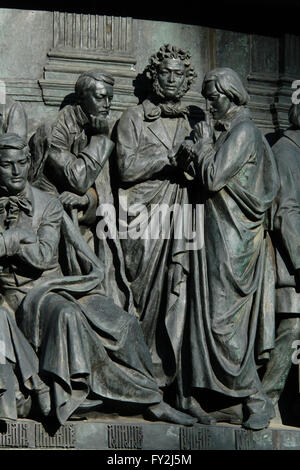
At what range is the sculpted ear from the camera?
1564 centimetres

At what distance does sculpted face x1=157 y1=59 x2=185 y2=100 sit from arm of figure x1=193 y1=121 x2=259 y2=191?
60 centimetres

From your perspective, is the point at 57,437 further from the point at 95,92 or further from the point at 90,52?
the point at 90,52

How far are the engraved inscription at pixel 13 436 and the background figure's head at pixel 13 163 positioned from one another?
6.12 feet

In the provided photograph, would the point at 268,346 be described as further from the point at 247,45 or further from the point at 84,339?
the point at 247,45

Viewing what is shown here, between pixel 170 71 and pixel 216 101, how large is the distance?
47 centimetres

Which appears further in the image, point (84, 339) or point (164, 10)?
point (164, 10)

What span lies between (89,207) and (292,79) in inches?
89.0

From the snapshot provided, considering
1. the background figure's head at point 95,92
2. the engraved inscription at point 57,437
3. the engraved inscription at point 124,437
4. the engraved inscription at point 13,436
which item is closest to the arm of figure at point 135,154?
the background figure's head at point 95,92

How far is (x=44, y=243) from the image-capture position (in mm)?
15164

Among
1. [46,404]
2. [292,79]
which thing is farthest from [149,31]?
[46,404]

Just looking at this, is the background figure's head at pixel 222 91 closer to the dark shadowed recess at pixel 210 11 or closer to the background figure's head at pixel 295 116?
the background figure's head at pixel 295 116

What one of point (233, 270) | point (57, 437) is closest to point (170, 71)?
point (233, 270)

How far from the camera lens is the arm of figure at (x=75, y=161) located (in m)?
15.6

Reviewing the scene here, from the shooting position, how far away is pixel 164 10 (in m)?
16.5
